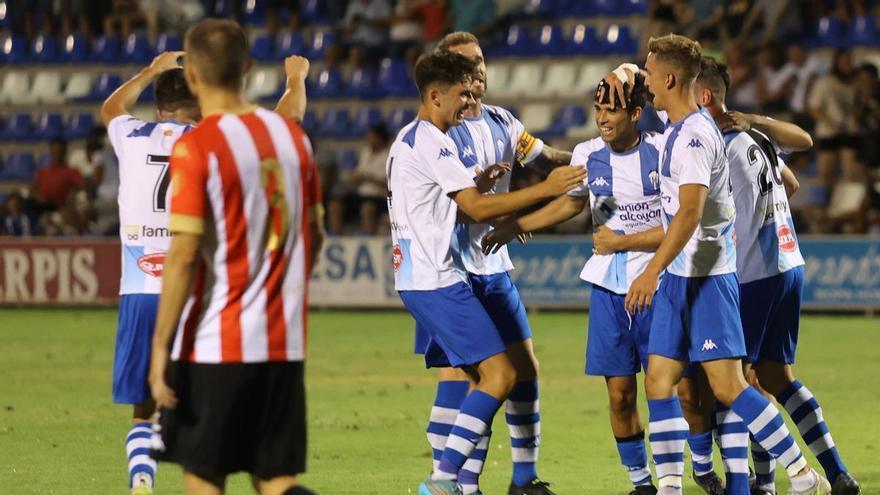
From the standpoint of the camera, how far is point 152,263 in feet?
24.3

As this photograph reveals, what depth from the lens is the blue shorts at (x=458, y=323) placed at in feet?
24.3

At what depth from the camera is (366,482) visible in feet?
27.5

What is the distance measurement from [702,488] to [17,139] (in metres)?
21.0

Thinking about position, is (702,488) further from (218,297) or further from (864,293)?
(864,293)

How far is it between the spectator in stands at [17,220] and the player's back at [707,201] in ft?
57.6

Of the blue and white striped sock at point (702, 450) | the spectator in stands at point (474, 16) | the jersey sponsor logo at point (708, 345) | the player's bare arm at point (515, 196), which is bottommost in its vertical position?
the blue and white striped sock at point (702, 450)

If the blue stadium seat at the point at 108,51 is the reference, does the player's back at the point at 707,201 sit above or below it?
below

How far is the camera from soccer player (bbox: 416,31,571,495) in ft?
25.6

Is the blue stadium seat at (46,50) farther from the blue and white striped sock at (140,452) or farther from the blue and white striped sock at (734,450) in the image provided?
the blue and white striped sock at (734,450)

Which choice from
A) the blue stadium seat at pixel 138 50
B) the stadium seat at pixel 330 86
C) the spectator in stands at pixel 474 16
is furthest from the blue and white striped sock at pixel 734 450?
the blue stadium seat at pixel 138 50

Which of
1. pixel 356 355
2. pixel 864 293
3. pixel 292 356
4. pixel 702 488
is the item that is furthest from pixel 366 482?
pixel 864 293

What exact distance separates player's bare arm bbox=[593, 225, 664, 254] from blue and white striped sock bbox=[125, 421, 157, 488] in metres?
2.32

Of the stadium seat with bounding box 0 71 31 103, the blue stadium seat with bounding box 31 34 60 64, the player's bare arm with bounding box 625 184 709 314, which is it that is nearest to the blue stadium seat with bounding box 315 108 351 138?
the blue stadium seat with bounding box 31 34 60 64

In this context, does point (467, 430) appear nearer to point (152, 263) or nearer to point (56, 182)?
point (152, 263)
